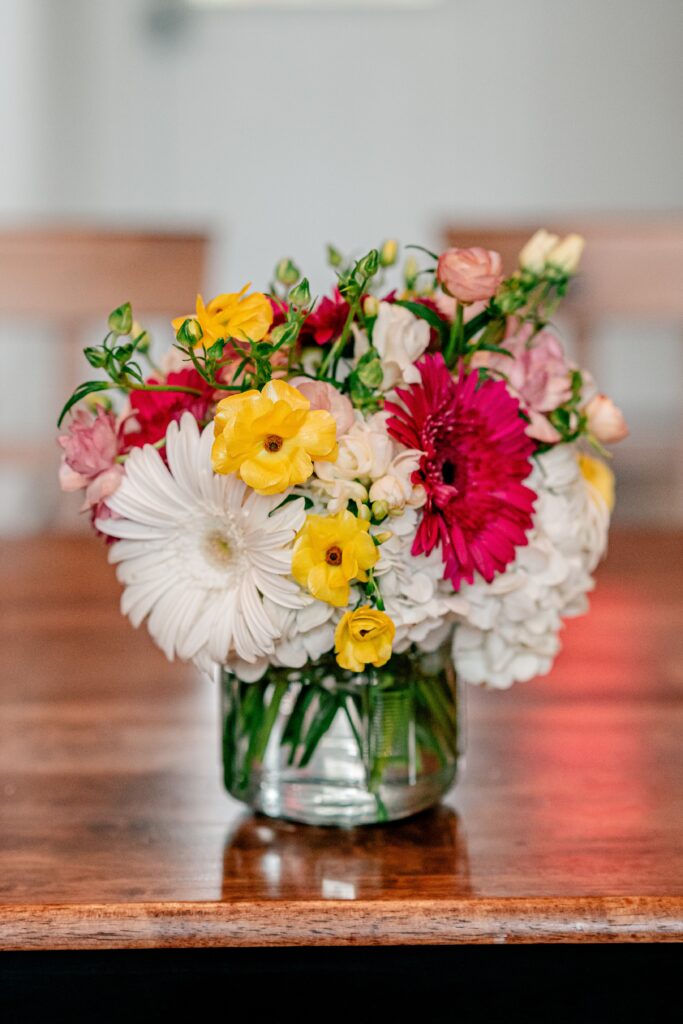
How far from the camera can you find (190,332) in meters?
0.58

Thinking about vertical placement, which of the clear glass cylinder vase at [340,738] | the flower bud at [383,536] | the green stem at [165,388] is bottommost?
the clear glass cylinder vase at [340,738]

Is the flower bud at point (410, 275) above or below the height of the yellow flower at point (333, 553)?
above

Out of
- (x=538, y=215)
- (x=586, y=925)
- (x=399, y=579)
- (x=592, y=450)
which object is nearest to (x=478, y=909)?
(x=586, y=925)

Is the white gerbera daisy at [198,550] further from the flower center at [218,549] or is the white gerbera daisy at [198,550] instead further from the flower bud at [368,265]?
the flower bud at [368,265]

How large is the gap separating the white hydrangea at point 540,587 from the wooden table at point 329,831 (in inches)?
3.8

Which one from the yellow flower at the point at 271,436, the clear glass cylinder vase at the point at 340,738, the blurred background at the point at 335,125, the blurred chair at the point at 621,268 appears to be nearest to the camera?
the yellow flower at the point at 271,436

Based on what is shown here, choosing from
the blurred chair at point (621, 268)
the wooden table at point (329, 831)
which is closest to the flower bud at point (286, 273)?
the wooden table at point (329, 831)

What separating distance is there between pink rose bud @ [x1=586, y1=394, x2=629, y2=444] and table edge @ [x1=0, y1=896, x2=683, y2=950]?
0.24 metres

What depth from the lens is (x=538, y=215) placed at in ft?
12.8

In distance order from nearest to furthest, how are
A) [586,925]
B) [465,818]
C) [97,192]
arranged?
[586,925] < [465,818] < [97,192]

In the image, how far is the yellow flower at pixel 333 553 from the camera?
0.58 m

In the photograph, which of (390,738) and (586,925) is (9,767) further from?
(586,925)

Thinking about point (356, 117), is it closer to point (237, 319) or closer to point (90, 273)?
point (90, 273)

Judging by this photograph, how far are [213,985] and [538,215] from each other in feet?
11.6
